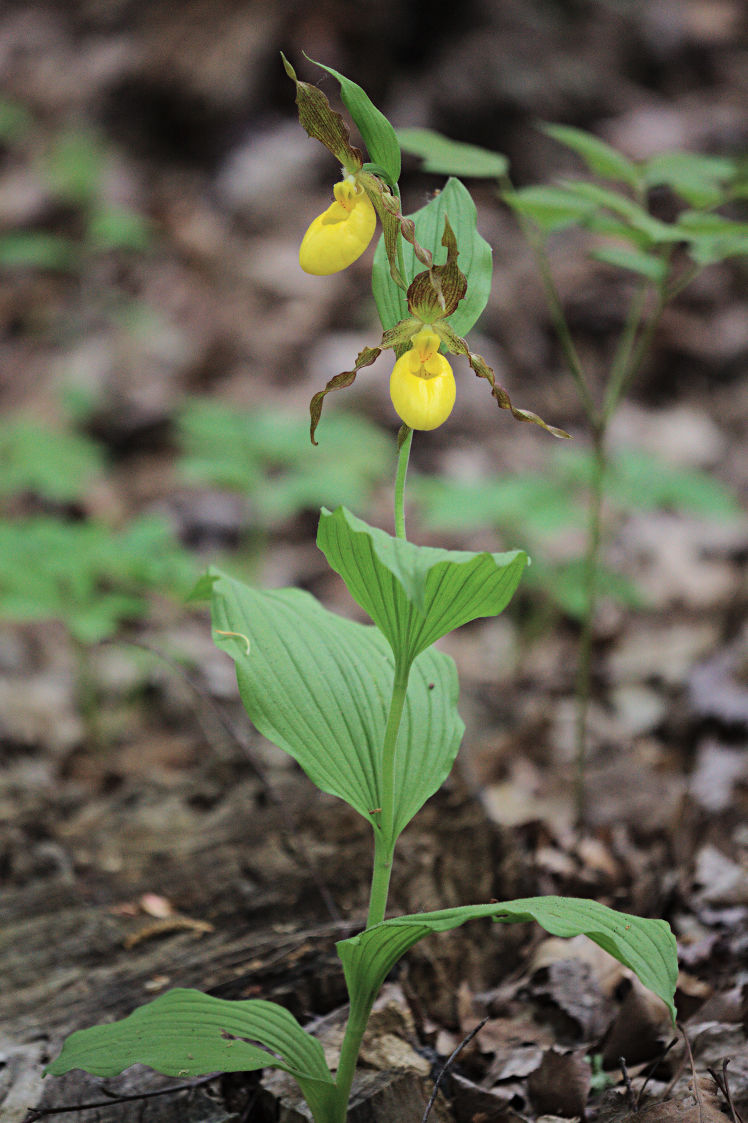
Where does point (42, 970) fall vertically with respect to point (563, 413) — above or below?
below

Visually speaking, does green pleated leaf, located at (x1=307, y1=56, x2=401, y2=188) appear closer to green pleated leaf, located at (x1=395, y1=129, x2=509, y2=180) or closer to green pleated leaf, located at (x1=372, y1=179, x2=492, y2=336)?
green pleated leaf, located at (x1=372, y1=179, x2=492, y2=336)

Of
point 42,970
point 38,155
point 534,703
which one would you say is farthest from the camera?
point 38,155

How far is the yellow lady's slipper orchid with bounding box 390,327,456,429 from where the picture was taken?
849mm

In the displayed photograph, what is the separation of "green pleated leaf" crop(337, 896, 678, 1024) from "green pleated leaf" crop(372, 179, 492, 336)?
571 mm

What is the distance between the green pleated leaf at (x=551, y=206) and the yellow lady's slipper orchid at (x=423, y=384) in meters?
0.57

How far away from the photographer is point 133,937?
3.96 feet

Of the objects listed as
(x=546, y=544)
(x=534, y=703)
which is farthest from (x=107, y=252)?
(x=534, y=703)

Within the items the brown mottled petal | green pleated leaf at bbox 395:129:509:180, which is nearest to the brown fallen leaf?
the brown mottled petal

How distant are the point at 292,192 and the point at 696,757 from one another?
3640 mm

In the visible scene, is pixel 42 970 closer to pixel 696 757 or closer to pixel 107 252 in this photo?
pixel 696 757

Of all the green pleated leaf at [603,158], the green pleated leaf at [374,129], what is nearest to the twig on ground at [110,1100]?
the green pleated leaf at [374,129]

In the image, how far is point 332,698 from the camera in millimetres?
956

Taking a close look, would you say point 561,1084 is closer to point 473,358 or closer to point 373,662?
point 373,662

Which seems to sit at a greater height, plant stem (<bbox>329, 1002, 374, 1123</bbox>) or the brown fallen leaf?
plant stem (<bbox>329, 1002, 374, 1123</bbox>)
